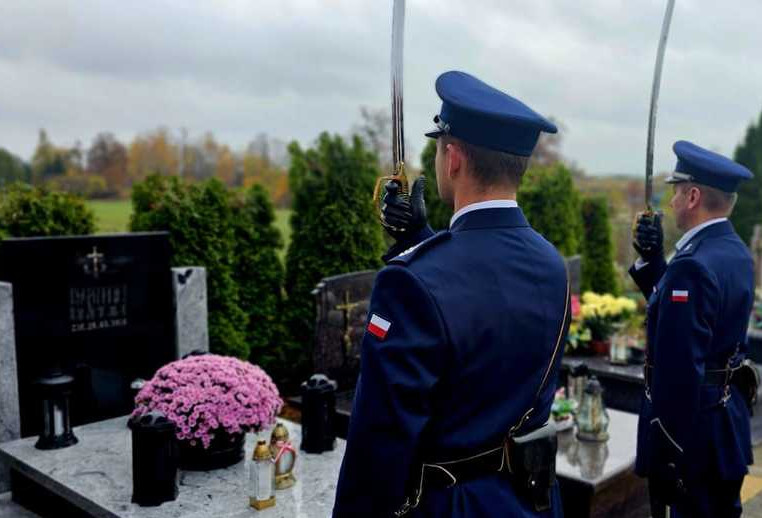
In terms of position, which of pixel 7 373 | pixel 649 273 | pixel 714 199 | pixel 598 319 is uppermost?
pixel 714 199

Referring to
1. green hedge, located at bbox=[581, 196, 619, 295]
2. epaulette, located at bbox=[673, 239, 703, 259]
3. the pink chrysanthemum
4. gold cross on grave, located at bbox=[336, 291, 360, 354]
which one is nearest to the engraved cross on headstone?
the pink chrysanthemum

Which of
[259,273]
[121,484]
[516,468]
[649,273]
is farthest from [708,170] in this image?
[259,273]

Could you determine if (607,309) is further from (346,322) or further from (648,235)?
(648,235)

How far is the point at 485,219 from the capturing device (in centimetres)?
220

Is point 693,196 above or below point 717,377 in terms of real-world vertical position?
above

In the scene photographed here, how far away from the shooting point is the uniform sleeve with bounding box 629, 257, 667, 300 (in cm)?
440

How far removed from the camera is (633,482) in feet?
15.8

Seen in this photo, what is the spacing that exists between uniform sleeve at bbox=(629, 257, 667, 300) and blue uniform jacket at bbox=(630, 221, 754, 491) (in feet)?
1.72

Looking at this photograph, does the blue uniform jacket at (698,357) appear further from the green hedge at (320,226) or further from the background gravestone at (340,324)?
the green hedge at (320,226)

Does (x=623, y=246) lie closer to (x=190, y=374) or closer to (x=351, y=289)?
(x=351, y=289)

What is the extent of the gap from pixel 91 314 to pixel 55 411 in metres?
1.21

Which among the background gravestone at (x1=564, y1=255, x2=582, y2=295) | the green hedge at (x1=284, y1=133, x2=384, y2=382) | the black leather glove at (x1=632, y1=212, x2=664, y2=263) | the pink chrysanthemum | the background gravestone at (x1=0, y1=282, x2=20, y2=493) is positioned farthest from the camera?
the background gravestone at (x1=564, y1=255, x2=582, y2=295)

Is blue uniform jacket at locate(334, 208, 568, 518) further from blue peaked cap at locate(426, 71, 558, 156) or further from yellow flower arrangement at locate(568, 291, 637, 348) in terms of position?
yellow flower arrangement at locate(568, 291, 637, 348)

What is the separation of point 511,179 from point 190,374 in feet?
8.34
